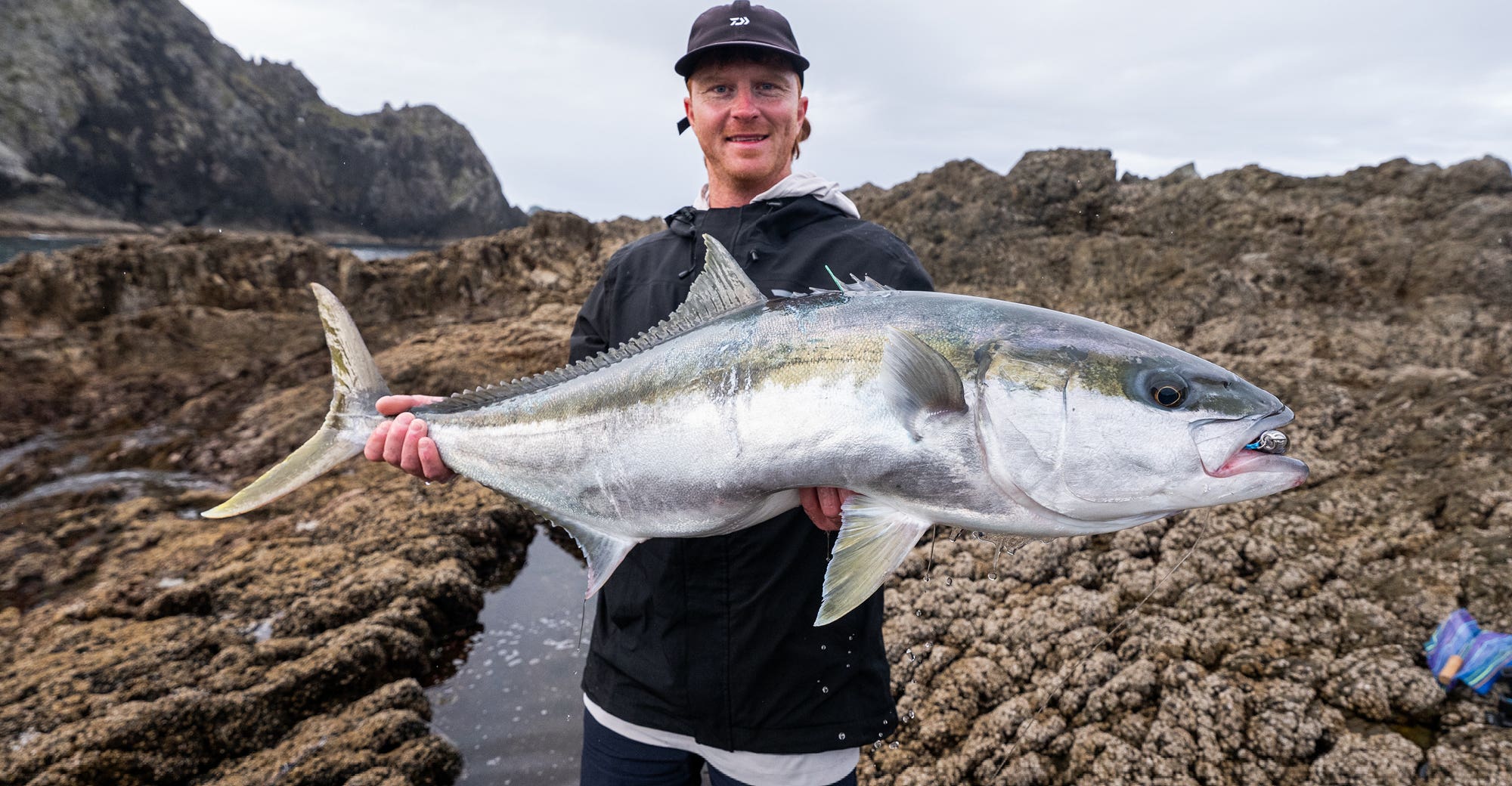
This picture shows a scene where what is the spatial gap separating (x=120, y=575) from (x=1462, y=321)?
12742 millimetres

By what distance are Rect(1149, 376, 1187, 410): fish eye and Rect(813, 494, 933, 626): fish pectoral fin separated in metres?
0.65

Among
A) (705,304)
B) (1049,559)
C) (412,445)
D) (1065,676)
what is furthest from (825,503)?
(1049,559)

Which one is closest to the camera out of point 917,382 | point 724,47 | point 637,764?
point 917,382

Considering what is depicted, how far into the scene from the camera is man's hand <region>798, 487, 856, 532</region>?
1919 mm

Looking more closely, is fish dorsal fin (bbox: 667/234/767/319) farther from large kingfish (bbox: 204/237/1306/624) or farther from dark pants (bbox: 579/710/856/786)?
dark pants (bbox: 579/710/856/786)

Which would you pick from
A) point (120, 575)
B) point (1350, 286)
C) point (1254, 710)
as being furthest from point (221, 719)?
point (1350, 286)

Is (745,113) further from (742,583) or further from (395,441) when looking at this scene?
(395,441)

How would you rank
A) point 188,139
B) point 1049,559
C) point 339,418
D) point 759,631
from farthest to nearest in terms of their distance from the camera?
point 188,139, point 1049,559, point 339,418, point 759,631

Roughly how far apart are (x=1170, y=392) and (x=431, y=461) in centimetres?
249

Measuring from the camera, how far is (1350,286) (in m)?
7.79

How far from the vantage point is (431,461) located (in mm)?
2592

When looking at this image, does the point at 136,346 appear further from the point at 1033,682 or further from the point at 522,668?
the point at 1033,682

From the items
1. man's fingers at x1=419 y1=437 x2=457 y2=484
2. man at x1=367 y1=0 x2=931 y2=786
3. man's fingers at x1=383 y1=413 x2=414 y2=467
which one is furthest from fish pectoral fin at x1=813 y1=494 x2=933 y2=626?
man's fingers at x1=383 y1=413 x2=414 y2=467

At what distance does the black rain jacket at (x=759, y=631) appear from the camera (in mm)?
2115
